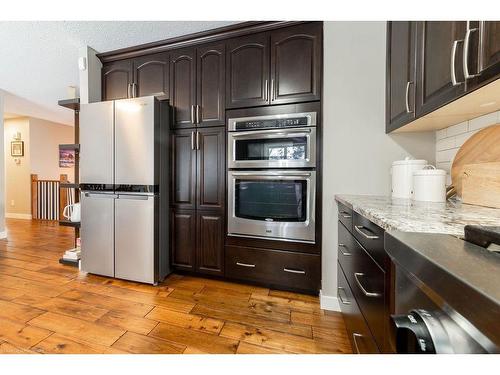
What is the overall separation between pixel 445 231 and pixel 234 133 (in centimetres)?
171

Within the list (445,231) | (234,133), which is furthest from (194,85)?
(445,231)

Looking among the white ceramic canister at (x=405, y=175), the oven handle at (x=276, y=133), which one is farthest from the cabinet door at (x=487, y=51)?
the oven handle at (x=276, y=133)

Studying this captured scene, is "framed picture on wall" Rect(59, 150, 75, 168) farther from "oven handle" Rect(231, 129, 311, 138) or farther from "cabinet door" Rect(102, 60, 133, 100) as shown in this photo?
"oven handle" Rect(231, 129, 311, 138)

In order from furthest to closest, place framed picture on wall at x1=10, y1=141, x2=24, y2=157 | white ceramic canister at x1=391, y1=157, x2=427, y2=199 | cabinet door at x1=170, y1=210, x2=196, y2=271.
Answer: framed picture on wall at x1=10, y1=141, x2=24, y2=157 < cabinet door at x1=170, y1=210, x2=196, y2=271 < white ceramic canister at x1=391, y1=157, x2=427, y2=199

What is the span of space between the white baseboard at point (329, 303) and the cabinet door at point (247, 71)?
1714 millimetres

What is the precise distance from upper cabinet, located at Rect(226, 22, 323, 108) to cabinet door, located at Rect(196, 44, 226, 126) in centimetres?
7

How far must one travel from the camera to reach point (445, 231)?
0.59 meters

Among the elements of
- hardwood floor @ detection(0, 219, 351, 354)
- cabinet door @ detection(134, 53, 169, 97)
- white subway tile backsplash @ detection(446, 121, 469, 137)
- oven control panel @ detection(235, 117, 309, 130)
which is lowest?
hardwood floor @ detection(0, 219, 351, 354)

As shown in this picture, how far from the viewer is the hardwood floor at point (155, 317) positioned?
1319 millimetres

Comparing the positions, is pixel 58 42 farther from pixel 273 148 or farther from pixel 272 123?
pixel 273 148

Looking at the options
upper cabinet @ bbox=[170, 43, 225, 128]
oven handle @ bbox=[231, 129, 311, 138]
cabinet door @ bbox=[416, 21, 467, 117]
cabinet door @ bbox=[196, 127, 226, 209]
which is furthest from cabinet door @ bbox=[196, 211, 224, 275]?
cabinet door @ bbox=[416, 21, 467, 117]

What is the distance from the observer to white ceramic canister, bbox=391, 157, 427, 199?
1.38 meters

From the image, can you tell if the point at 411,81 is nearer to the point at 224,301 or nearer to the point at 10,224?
the point at 224,301

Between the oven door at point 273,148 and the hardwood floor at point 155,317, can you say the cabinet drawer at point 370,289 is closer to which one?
the hardwood floor at point 155,317
